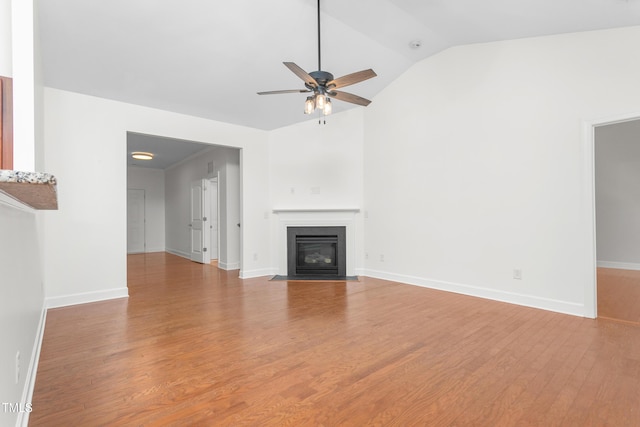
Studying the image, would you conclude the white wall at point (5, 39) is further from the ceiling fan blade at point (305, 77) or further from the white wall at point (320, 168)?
the white wall at point (320, 168)

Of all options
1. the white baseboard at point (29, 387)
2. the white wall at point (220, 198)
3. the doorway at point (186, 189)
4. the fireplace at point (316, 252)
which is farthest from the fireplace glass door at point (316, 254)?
the white baseboard at point (29, 387)

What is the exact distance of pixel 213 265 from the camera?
7.10 meters

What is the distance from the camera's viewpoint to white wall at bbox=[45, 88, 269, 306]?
382 centimetres

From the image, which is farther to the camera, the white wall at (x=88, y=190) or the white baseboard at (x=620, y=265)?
the white baseboard at (x=620, y=265)

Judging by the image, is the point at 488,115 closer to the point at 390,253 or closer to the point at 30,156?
the point at 390,253

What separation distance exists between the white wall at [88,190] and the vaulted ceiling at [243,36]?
9.0 inches

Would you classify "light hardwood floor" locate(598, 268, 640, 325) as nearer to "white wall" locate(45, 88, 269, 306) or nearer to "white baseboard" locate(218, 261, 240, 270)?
"white baseboard" locate(218, 261, 240, 270)

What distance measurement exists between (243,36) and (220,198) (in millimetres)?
3885

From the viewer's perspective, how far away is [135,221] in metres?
9.47

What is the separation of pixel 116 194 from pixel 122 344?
233 cm

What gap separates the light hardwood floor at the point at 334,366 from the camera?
1.76 metres

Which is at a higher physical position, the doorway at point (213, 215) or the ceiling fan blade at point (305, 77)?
the ceiling fan blade at point (305, 77)

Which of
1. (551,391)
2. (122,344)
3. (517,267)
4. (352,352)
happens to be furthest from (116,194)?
(517,267)

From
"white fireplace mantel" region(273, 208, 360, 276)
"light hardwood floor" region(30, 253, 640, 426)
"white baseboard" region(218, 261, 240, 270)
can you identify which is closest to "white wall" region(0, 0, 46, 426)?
"light hardwood floor" region(30, 253, 640, 426)
